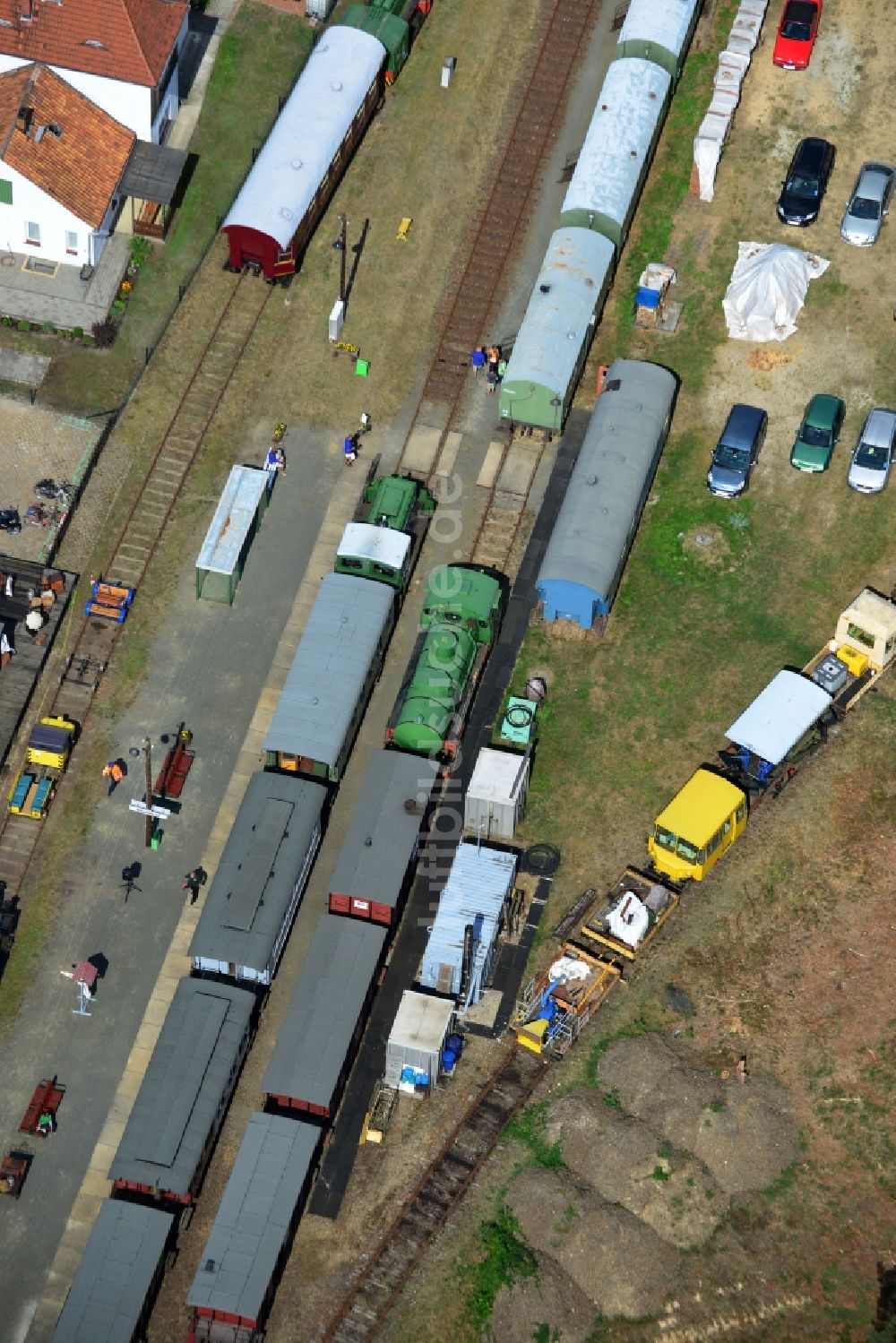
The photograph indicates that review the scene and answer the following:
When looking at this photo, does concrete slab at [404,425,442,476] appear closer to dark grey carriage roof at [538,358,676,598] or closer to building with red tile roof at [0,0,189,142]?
dark grey carriage roof at [538,358,676,598]

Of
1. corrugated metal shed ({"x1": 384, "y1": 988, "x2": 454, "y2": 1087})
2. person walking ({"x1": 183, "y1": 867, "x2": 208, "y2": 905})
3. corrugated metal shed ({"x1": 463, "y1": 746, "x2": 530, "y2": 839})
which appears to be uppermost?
corrugated metal shed ({"x1": 463, "y1": 746, "x2": 530, "y2": 839})

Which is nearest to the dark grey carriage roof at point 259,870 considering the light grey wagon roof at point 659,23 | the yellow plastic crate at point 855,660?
the yellow plastic crate at point 855,660

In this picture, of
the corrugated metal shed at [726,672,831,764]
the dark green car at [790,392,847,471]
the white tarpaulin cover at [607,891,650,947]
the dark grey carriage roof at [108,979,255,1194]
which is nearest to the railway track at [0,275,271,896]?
the dark grey carriage roof at [108,979,255,1194]

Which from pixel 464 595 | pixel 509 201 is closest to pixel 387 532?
pixel 464 595

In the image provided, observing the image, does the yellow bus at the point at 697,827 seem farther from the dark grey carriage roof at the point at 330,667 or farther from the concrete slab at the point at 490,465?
the concrete slab at the point at 490,465

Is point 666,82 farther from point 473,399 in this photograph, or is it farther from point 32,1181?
point 32,1181
